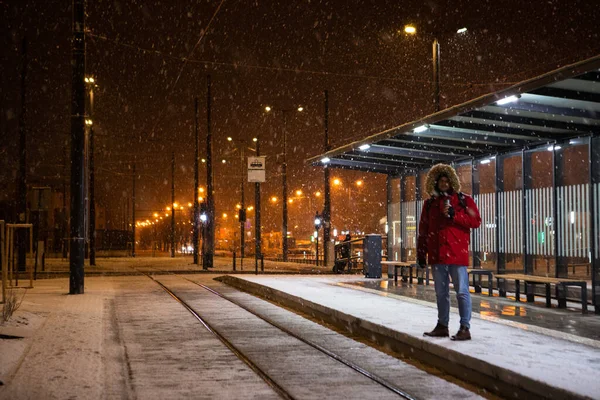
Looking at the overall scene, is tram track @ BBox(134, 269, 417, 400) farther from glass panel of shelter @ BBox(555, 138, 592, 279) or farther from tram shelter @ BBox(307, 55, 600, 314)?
glass panel of shelter @ BBox(555, 138, 592, 279)

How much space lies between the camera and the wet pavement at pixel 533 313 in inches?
403

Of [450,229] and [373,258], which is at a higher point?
[450,229]

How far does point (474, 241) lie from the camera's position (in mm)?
17562

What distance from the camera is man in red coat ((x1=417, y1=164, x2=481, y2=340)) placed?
8.63 metres

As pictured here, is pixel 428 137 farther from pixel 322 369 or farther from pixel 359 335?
pixel 322 369

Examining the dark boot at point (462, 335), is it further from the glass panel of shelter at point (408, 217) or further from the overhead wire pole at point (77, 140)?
the glass panel of shelter at point (408, 217)

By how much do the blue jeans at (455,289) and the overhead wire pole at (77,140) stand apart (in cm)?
1028

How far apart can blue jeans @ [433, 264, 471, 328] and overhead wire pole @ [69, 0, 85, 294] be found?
10280mm

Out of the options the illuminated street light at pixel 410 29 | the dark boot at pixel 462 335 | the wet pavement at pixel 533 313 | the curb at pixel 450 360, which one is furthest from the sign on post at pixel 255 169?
the dark boot at pixel 462 335

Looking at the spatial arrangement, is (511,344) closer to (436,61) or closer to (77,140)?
(77,140)

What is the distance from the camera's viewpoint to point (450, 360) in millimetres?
7887

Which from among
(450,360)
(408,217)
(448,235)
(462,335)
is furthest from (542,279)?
(408,217)

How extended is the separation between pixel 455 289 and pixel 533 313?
12.8 feet

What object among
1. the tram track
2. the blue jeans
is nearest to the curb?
the blue jeans
